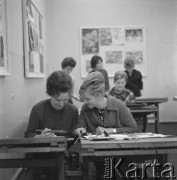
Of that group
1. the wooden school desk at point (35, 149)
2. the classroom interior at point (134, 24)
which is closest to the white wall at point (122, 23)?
the classroom interior at point (134, 24)

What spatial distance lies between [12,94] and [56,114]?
34.7 inches

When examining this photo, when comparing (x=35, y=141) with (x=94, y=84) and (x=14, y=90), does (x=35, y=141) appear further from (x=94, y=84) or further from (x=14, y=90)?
(x=14, y=90)

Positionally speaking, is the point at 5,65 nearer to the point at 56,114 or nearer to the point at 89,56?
the point at 56,114

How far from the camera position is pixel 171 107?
9.28 m

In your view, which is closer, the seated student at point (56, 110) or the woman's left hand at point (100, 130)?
the woman's left hand at point (100, 130)

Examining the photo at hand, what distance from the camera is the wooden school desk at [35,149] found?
228 cm

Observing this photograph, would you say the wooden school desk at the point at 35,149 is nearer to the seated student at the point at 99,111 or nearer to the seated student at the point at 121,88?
the seated student at the point at 99,111

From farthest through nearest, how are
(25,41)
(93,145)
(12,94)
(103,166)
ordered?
(25,41), (12,94), (103,166), (93,145)

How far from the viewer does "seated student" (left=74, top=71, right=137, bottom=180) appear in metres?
3.25

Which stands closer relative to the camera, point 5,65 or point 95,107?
point 95,107

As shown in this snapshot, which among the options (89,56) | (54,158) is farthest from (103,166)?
(89,56)

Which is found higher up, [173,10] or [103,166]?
[173,10]

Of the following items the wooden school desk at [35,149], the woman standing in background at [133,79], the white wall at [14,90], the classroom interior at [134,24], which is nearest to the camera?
the wooden school desk at [35,149]

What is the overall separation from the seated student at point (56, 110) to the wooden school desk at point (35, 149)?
32.1 inches
